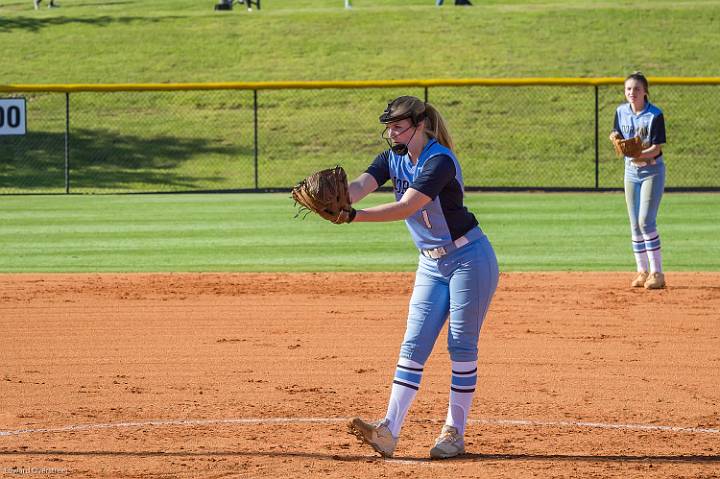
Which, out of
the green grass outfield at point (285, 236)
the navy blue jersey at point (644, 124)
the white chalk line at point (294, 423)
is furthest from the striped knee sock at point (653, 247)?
the white chalk line at point (294, 423)

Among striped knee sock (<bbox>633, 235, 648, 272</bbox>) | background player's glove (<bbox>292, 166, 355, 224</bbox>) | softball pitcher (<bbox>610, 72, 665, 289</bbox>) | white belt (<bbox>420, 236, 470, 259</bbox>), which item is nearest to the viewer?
background player's glove (<bbox>292, 166, 355, 224</bbox>)

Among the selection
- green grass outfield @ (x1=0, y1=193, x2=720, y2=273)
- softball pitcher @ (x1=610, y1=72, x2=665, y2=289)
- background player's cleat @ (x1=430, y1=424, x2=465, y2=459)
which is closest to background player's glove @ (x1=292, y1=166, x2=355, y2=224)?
background player's cleat @ (x1=430, y1=424, x2=465, y2=459)

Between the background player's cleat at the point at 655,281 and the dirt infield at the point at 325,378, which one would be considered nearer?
the dirt infield at the point at 325,378

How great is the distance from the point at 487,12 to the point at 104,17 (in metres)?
13.2

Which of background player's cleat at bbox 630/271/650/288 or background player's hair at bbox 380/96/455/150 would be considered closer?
background player's hair at bbox 380/96/455/150

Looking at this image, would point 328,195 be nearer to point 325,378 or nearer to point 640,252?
point 325,378

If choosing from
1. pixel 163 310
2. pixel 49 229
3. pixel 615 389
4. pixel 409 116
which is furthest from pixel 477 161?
pixel 409 116

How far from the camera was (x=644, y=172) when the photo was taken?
1173 cm

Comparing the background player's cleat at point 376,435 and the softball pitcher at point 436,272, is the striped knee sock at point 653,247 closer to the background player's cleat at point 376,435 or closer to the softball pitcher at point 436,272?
the softball pitcher at point 436,272

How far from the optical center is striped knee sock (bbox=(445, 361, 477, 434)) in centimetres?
636

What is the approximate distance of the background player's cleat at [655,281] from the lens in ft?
39.3

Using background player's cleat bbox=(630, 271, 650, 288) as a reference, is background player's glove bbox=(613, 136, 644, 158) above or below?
above

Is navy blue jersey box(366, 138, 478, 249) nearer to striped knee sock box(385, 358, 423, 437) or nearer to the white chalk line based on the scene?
striped knee sock box(385, 358, 423, 437)

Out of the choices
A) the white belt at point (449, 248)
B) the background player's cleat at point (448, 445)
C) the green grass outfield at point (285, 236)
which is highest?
the white belt at point (449, 248)
